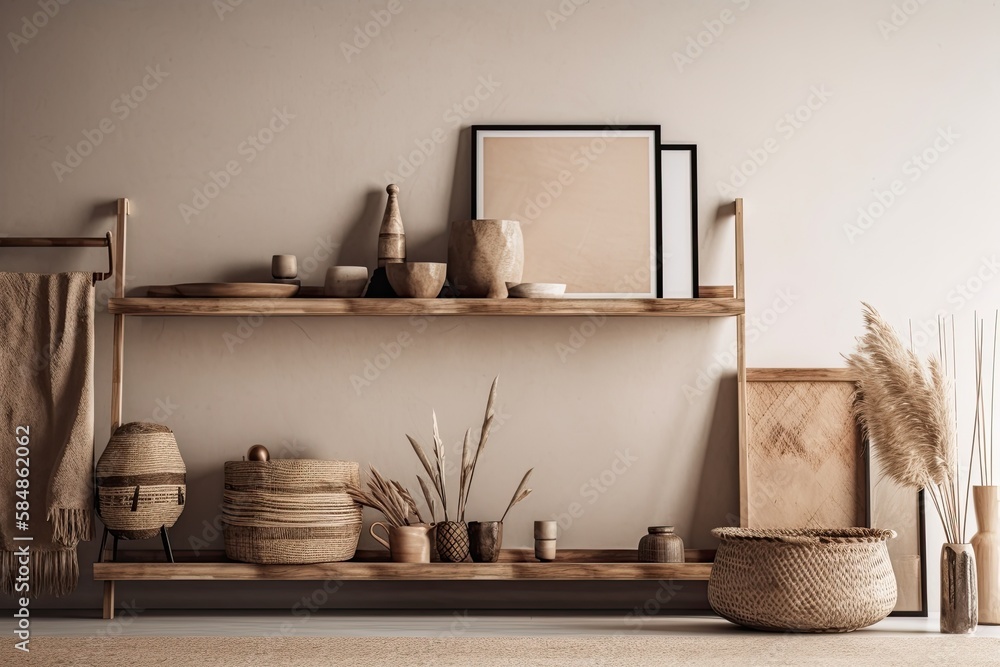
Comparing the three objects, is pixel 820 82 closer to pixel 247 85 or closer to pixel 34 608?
pixel 247 85

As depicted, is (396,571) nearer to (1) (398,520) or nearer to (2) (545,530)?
(1) (398,520)

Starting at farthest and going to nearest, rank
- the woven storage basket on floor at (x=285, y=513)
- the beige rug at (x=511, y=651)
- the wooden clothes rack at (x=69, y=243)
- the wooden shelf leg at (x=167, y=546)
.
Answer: the wooden clothes rack at (x=69, y=243) → the wooden shelf leg at (x=167, y=546) → the woven storage basket on floor at (x=285, y=513) → the beige rug at (x=511, y=651)

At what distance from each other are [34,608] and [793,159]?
8.22ft

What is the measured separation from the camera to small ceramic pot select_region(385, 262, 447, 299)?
2402 mm

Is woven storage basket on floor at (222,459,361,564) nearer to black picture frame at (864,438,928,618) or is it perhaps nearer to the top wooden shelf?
the top wooden shelf

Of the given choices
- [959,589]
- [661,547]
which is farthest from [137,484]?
[959,589]

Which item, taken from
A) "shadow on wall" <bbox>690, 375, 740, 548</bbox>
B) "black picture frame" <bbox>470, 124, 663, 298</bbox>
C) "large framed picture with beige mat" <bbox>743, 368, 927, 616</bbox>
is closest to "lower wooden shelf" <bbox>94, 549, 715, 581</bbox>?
"shadow on wall" <bbox>690, 375, 740, 548</bbox>

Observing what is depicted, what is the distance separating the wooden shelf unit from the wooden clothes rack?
0.12ft

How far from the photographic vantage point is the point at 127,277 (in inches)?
103

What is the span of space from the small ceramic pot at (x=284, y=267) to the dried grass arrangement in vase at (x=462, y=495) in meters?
0.56

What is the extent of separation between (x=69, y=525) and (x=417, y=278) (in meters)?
1.11

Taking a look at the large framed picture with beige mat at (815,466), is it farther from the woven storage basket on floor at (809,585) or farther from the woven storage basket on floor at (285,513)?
the woven storage basket on floor at (285,513)

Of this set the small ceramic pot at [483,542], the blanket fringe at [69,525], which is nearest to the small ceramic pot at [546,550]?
the small ceramic pot at [483,542]

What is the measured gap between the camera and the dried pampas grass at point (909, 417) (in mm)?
2191
